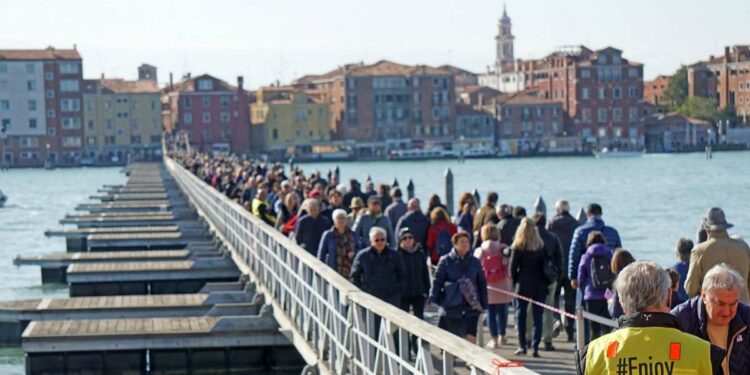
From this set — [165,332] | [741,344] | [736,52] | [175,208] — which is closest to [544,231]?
[165,332]

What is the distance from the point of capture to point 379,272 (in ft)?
41.8

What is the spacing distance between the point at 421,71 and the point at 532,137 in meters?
16.6

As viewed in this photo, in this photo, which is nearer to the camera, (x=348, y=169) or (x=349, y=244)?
(x=349, y=244)

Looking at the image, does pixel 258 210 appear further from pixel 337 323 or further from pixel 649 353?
pixel 649 353

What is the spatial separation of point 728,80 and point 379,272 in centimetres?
18277

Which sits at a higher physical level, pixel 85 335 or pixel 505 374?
pixel 505 374

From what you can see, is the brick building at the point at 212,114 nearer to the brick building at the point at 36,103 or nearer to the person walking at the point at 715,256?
the brick building at the point at 36,103

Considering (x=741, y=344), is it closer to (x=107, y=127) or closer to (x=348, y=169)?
(x=348, y=169)

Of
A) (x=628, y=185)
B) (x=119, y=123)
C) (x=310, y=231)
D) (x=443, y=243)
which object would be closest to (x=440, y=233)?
(x=443, y=243)

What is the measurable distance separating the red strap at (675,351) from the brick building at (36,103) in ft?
533

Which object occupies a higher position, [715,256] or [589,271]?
[715,256]

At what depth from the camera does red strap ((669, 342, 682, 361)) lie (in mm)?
5285

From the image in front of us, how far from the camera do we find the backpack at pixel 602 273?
1301 cm

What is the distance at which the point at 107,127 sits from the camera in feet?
554
